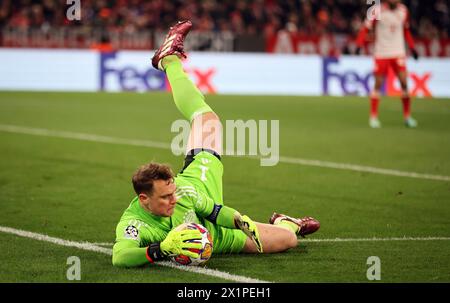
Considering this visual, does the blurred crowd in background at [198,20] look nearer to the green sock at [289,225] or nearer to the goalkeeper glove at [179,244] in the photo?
the green sock at [289,225]

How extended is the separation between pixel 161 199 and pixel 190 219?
0.34m

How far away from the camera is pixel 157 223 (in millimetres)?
6668

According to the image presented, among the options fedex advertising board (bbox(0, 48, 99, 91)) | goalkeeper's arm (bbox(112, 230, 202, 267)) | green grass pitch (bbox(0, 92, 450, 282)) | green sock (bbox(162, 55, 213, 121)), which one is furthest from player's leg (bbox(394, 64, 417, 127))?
goalkeeper's arm (bbox(112, 230, 202, 267))

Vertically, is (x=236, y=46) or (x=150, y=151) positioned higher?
(x=236, y=46)

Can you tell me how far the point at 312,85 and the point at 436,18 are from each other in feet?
26.9

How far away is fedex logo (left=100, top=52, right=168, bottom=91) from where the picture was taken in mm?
25562

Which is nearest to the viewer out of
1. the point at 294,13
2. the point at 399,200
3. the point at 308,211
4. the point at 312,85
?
the point at 308,211

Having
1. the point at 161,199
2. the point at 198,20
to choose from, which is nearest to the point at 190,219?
the point at 161,199

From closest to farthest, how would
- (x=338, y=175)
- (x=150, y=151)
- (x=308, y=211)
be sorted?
1. (x=308, y=211)
2. (x=338, y=175)
3. (x=150, y=151)

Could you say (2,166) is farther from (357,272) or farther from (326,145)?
(357,272)

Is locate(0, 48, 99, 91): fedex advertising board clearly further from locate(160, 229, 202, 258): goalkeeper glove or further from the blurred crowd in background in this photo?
locate(160, 229, 202, 258): goalkeeper glove

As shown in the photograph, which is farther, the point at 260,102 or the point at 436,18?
the point at 436,18

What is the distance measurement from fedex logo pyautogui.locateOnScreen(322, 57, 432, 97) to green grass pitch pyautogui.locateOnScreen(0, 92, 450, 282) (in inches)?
186

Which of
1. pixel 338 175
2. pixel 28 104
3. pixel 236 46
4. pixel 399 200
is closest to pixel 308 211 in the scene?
pixel 399 200
